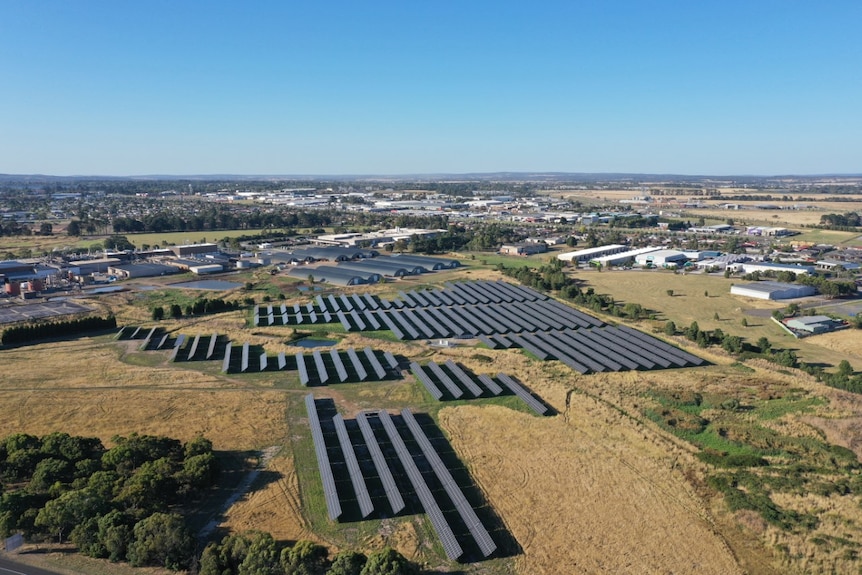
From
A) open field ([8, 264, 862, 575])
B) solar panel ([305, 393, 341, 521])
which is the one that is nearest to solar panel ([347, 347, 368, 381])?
open field ([8, 264, 862, 575])

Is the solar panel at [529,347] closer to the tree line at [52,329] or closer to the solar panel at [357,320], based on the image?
the solar panel at [357,320]

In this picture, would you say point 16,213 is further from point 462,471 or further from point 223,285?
point 462,471

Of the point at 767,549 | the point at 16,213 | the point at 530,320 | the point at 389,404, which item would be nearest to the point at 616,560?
the point at 767,549

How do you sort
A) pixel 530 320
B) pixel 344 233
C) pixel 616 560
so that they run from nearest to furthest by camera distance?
pixel 616 560
pixel 530 320
pixel 344 233

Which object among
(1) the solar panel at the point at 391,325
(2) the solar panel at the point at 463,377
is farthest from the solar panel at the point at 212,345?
(2) the solar panel at the point at 463,377

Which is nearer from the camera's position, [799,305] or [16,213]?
[799,305]

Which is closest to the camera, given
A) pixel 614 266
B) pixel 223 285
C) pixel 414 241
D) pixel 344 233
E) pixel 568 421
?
pixel 568 421
